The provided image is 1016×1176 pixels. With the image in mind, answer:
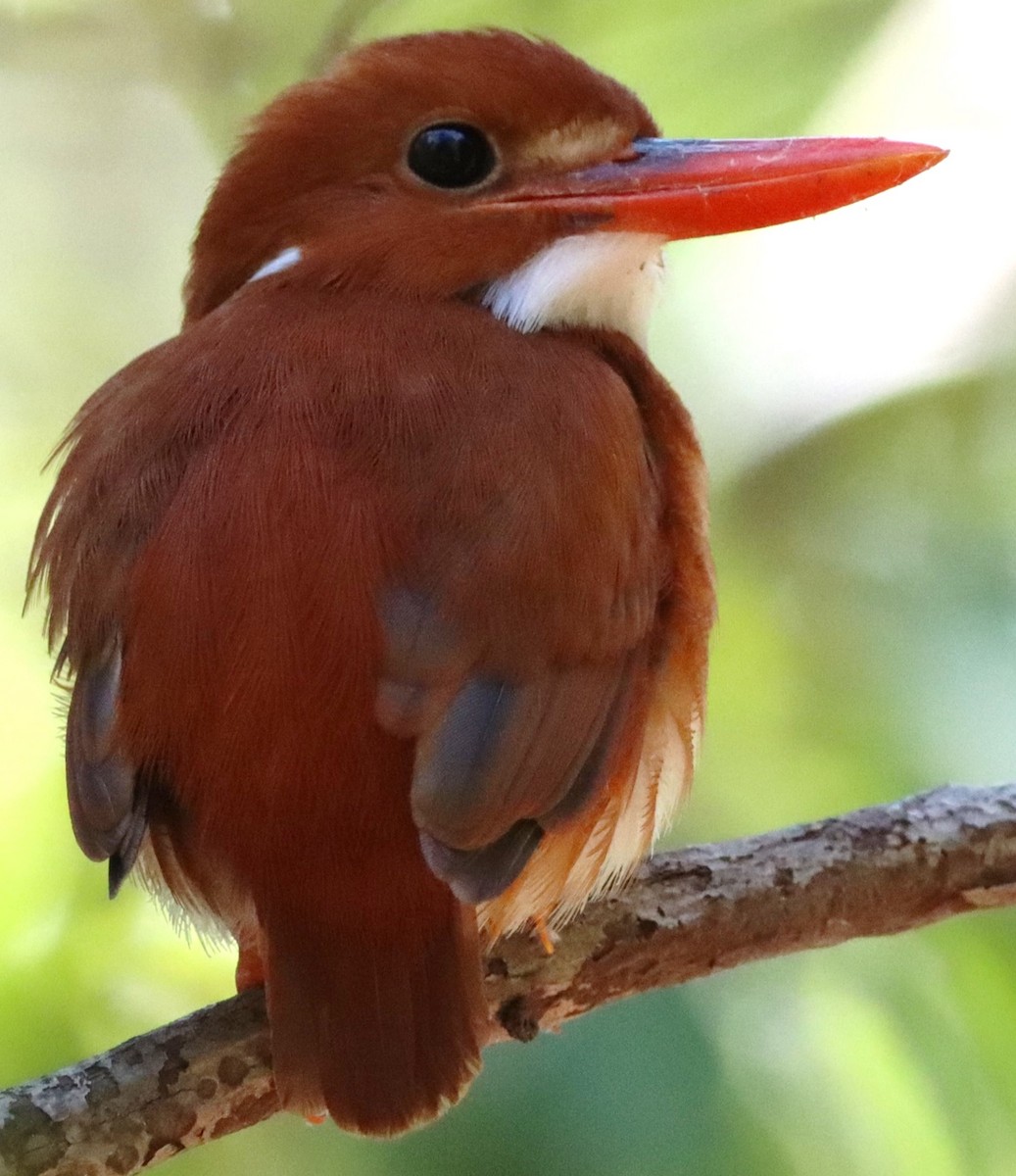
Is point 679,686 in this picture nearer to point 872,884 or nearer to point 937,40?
point 872,884

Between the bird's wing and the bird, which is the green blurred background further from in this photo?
the bird's wing

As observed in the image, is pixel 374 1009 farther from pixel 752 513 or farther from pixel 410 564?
pixel 752 513

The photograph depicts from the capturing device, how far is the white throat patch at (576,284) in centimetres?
168

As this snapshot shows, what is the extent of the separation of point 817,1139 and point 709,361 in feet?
4.13

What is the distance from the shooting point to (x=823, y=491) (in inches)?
98.2

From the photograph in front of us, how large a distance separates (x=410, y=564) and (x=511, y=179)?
0.61m

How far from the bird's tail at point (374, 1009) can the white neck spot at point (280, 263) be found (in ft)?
2.62

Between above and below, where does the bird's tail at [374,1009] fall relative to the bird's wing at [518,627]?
below

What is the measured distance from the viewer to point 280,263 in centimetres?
178

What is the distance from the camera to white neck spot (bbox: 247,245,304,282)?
5.76 ft

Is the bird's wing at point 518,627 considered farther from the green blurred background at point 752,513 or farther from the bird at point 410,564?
the green blurred background at point 752,513

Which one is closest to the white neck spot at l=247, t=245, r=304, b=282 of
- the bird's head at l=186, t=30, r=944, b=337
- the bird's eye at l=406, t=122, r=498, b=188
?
the bird's head at l=186, t=30, r=944, b=337

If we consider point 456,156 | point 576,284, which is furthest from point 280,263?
point 576,284

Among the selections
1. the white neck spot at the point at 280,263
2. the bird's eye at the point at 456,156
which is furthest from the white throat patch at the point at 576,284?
the white neck spot at the point at 280,263
